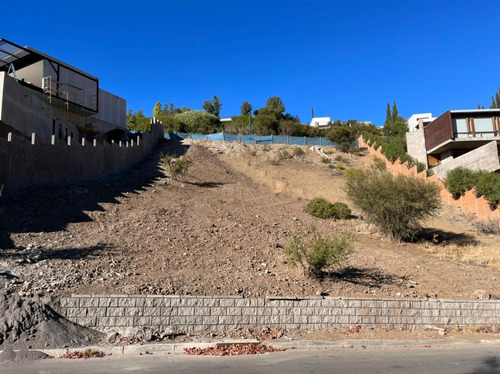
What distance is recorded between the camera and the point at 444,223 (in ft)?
81.7

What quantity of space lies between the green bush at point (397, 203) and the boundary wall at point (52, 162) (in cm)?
1370

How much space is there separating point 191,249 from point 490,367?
894cm

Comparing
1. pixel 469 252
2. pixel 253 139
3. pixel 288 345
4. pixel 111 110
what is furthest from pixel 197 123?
pixel 288 345

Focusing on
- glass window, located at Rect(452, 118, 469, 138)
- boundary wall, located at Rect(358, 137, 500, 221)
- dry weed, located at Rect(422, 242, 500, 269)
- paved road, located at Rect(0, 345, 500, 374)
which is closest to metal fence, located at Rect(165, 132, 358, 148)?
glass window, located at Rect(452, 118, 469, 138)

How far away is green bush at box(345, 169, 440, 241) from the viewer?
18.8 meters

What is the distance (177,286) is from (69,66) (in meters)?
28.1

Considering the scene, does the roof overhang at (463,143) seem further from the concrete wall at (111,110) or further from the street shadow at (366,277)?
the concrete wall at (111,110)

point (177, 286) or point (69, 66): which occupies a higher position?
point (69, 66)

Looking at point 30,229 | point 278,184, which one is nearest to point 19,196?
point 30,229

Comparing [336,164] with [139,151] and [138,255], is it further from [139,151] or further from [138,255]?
[138,255]

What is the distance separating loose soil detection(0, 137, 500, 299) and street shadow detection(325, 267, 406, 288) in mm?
40

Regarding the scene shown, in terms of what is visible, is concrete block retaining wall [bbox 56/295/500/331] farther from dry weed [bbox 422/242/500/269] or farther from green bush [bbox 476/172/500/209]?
green bush [bbox 476/172/500/209]

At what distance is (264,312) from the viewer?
10.1 m

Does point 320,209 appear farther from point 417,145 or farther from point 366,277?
point 417,145
